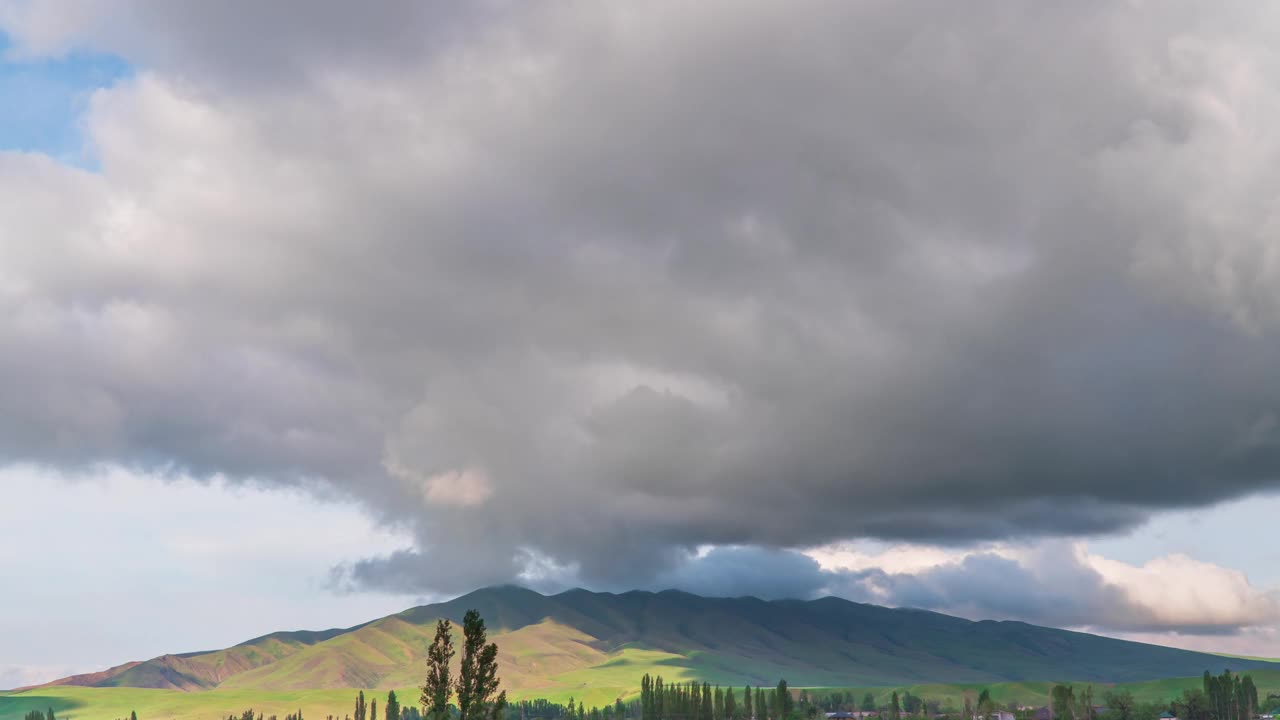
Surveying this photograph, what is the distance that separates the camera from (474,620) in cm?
12719

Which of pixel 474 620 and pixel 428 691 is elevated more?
pixel 474 620

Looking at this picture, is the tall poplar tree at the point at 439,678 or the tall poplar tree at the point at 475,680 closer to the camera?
the tall poplar tree at the point at 475,680

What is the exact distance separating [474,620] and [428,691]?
9473 millimetres

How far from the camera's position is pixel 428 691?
12644cm

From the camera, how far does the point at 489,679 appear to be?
12725 centimetres

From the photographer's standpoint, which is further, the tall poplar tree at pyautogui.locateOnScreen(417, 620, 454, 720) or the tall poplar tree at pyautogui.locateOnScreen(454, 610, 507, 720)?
the tall poplar tree at pyautogui.locateOnScreen(417, 620, 454, 720)

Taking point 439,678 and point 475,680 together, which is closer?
point 475,680

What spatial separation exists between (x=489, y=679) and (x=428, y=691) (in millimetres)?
6990

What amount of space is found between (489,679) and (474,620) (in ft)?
23.0
